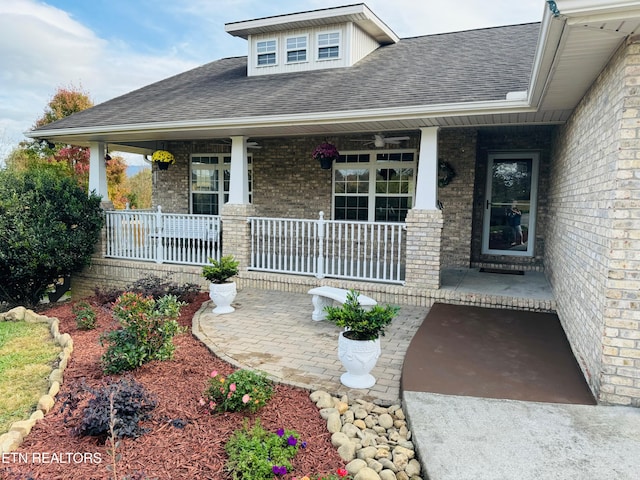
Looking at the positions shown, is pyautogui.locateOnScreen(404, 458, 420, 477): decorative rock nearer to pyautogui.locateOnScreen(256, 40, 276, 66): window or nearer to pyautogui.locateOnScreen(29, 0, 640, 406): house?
pyautogui.locateOnScreen(29, 0, 640, 406): house

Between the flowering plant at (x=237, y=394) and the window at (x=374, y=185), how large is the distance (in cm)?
614

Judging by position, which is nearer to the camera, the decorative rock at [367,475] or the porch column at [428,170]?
the decorative rock at [367,475]

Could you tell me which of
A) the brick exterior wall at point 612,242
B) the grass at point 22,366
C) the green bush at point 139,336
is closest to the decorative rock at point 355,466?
the brick exterior wall at point 612,242

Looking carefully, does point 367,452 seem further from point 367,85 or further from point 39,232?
point 39,232

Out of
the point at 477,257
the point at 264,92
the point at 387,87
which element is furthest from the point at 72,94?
the point at 477,257

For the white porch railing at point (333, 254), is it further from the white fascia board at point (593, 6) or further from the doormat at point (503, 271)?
the white fascia board at point (593, 6)

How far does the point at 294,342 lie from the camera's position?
5109mm

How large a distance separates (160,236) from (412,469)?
24.2ft

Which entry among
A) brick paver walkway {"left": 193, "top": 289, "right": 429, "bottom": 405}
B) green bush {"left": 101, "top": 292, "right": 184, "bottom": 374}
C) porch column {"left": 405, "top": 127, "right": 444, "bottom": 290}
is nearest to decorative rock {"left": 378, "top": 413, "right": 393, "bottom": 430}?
brick paver walkway {"left": 193, "top": 289, "right": 429, "bottom": 405}

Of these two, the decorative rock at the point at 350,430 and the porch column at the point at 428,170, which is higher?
the porch column at the point at 428,170

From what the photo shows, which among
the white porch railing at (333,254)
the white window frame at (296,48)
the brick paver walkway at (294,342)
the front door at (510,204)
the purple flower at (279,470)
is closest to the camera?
the purple flower at (279,470)

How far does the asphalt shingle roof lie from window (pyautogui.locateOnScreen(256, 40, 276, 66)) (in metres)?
0.58

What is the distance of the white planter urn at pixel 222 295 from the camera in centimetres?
634

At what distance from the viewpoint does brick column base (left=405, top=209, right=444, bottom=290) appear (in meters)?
6.66
